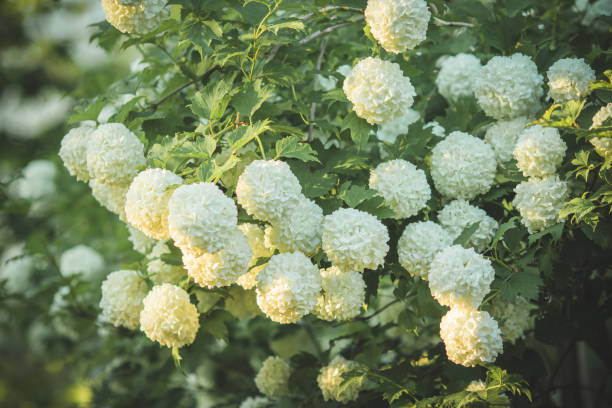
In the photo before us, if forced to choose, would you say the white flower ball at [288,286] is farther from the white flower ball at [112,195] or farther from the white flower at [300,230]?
the white flower ball at [112,195]

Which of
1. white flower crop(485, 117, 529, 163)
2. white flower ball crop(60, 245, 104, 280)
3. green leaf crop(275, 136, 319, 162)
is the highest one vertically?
green leaf crop(275, 136, 319, 162)

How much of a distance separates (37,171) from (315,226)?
9.84 ft

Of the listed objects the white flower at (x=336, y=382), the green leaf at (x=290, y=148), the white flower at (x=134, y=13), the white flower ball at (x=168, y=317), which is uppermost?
the white flower at (x=134, y=13)

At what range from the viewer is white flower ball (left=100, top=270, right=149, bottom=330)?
1739 millimetres

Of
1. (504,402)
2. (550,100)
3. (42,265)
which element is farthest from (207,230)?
(42,265)

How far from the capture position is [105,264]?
10.8 ft

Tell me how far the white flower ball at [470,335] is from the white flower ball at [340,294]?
27 centimetres

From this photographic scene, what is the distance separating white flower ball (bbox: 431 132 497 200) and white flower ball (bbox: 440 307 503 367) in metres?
0.44

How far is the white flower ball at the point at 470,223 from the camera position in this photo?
1.63 metres

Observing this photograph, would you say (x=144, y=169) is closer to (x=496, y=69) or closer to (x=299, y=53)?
(x=299, y=53)

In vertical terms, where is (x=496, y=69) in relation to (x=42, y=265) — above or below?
above

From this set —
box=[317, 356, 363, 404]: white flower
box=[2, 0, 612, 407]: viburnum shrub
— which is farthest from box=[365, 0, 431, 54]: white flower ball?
box=[317, 356, 363, 404]: white flower

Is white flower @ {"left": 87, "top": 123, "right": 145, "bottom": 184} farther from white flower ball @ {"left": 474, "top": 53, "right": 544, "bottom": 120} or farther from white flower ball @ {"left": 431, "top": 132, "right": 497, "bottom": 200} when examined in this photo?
white flower ball @ {"left": 474, "top": 53, "right": 544, "bottom": 120}

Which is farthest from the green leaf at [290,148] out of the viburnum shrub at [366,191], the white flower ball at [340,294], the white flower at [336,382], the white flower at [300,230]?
the white flower at [336,382]
